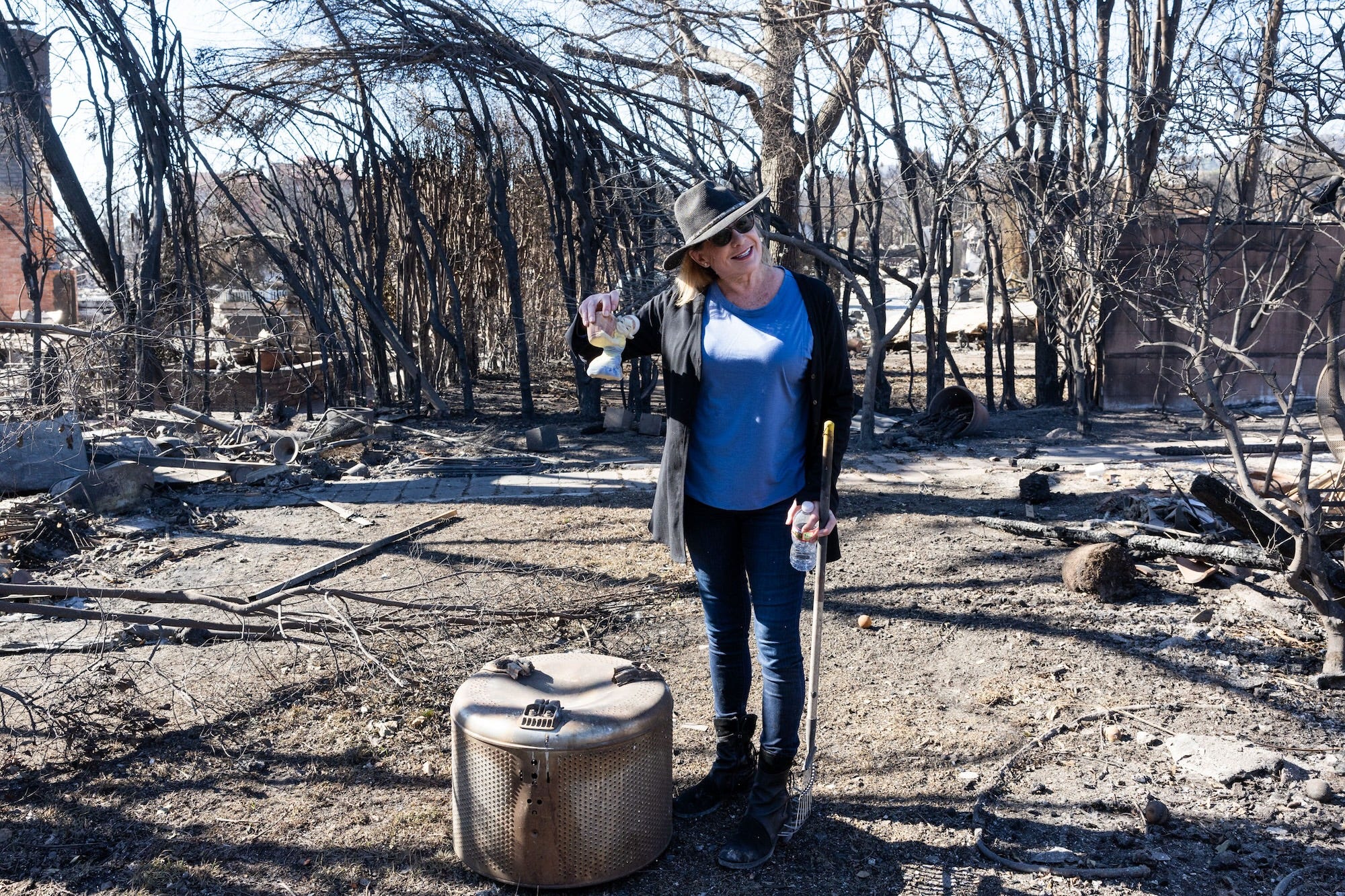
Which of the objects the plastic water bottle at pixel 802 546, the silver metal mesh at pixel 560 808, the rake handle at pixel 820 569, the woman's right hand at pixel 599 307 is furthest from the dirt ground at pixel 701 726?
the woman's right hand at pixel 599 307

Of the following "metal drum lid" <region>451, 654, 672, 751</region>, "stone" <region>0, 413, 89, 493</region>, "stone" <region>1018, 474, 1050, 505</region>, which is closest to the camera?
"metal drum lid" <region>451, 654, 672, 751</region>

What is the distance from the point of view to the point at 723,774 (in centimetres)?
315

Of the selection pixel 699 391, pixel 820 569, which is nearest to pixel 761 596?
pixel 820 569

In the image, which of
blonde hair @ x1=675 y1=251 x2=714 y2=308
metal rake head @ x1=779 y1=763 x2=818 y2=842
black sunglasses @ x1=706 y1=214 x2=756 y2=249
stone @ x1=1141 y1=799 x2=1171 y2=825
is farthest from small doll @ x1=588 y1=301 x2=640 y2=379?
stone @ x1=1141 y1=799 x2=1171 y2=825

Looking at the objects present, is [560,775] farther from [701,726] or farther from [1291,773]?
[1291,773]

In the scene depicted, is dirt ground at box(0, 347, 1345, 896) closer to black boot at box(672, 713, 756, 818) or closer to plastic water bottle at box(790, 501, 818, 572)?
black boot at box(672, 713, 756, 818)

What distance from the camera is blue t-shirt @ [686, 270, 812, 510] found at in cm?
275

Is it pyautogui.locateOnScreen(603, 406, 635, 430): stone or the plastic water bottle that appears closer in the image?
the plastic water bottle

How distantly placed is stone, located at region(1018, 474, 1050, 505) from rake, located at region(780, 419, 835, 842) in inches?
167

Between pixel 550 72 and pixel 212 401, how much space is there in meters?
6.19

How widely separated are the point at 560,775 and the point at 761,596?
71 cm

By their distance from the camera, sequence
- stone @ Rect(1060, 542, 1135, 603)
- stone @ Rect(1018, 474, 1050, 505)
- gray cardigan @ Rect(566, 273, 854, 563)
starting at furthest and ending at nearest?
stone @ Rect(1018, 474, 1050, 505), stone @ Rect(1060, 542, 1135, 603), gray cardigan @ Rect(566, 273, 854, 563)

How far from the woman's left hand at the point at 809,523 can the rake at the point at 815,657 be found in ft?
0.09

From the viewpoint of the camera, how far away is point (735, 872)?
2814 mm
